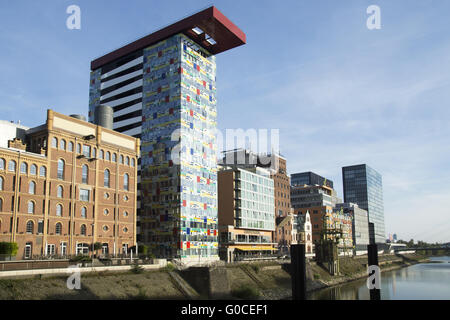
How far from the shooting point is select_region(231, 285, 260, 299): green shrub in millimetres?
68431

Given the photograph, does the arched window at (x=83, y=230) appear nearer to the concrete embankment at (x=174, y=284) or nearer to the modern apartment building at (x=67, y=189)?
the modern apartment building at (x=67, y=189)

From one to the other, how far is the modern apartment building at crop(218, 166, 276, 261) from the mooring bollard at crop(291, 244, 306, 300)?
89412 mm

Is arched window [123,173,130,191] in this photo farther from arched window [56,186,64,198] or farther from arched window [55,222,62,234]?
arched window [55,222,62,234]

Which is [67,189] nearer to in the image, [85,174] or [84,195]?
[84,195]

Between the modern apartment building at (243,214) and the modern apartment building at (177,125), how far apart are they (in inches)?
245

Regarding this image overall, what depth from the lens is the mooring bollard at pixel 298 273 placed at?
21.5 meters

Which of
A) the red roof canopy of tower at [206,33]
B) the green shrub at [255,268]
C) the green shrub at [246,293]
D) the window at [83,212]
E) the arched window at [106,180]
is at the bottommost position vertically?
the green shrub at [246,293]

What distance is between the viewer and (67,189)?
7650cm

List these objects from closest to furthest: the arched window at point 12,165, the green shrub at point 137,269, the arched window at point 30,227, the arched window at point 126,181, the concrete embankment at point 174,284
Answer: the concrete embankment at point 174,284 → the green shrub at point 137,269 → the arched window at point 12,165 → the arched window at point 30,227 → the arched window at point 126,181

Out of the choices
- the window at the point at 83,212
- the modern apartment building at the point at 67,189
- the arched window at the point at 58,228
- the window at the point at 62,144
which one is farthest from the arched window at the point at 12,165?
the window at the point at 83,212

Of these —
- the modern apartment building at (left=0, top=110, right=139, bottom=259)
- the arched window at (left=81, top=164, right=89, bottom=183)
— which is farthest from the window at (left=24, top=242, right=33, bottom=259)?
the arched window at (left=81, top=164, right=89, bottom=183)

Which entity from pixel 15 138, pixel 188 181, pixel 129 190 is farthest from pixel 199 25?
pixel 15 138

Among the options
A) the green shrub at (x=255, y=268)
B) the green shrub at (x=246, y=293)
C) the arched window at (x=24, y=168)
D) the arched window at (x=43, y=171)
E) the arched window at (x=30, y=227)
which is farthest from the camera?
the green shrub at (x=255, y=268)

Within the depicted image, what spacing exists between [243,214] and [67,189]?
182 feet
